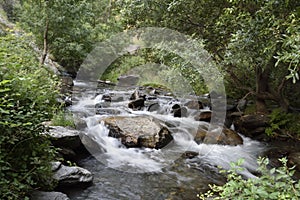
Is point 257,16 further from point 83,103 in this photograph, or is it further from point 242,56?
point 83,103

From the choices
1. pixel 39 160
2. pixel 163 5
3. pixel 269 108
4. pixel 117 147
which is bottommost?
pixel 117 147

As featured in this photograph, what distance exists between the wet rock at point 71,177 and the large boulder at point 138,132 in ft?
7.16

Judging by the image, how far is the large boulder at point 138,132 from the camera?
679 centimetres

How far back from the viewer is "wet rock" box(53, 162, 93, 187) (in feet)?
13.9

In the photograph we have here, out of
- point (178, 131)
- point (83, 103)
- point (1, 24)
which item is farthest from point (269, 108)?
point (1, 24)

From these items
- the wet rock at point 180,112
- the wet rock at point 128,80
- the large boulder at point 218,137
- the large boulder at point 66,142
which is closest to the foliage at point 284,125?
the large boulder at point 218,137

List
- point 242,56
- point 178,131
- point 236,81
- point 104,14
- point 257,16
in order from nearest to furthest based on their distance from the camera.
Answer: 1. point 257,16
2. point 242,56
3. point 178,131
4. point 236,81
5. point 104,14

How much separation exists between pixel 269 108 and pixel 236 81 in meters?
1.83

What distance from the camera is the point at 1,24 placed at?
1667cm

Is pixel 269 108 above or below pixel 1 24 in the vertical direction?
below

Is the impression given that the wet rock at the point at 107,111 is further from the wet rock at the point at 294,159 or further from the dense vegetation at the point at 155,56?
the wet rock at the point at 294,159

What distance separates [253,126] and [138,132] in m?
4.22

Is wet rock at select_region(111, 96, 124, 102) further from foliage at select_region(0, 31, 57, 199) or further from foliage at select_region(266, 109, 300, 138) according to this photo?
foliage at select_region(0, 31, 57, 199)

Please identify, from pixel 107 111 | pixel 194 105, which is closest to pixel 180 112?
pixel 194 105
